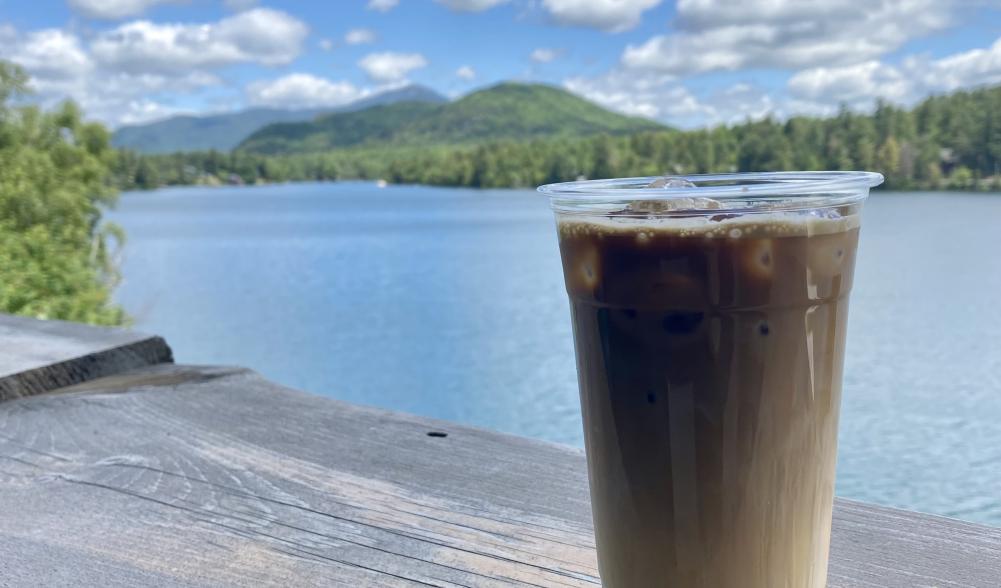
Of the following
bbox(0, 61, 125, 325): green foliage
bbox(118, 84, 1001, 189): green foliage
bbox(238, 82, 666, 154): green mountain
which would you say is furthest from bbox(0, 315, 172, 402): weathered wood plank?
bbox(238, 82, 666, 154): green mountain

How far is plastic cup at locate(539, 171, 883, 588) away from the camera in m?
0.60

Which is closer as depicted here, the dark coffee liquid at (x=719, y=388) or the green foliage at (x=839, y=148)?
the dark coffee liquid at (x=719, y=388)

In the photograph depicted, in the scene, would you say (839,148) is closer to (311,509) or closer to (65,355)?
(65,355)

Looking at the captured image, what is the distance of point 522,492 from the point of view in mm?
908

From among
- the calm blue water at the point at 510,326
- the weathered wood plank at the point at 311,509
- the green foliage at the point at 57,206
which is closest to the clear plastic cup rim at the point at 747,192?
the weathered wood plank at the point at 311,509

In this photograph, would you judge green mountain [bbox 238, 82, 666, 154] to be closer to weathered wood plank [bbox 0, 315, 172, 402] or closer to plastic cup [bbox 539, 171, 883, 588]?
weathered wood plank [bbox 0, 315, 172, 402]

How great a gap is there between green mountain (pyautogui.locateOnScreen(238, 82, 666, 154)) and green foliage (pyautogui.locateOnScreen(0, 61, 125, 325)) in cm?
2284

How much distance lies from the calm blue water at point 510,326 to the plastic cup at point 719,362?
124 centimetres

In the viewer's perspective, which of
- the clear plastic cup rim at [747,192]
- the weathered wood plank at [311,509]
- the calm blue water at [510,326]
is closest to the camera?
the clear plastic cup rim at [747,192]

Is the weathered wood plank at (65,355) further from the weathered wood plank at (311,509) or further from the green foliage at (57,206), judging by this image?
the green foliage at (57,206)

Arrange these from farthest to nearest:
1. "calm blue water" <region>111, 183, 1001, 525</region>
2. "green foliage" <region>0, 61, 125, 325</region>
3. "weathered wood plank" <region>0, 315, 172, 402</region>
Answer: "green foliage" <region>0, 61, 125, 325</region>, "calm blue water" <region>111, 183, 1001, 525</region>, "weathered wood plank" <region>0, 315, 172, 402</region>

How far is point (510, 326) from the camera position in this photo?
18766mm

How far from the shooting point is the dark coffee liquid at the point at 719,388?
23.5 inches

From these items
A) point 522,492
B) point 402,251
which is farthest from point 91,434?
point 402,251
